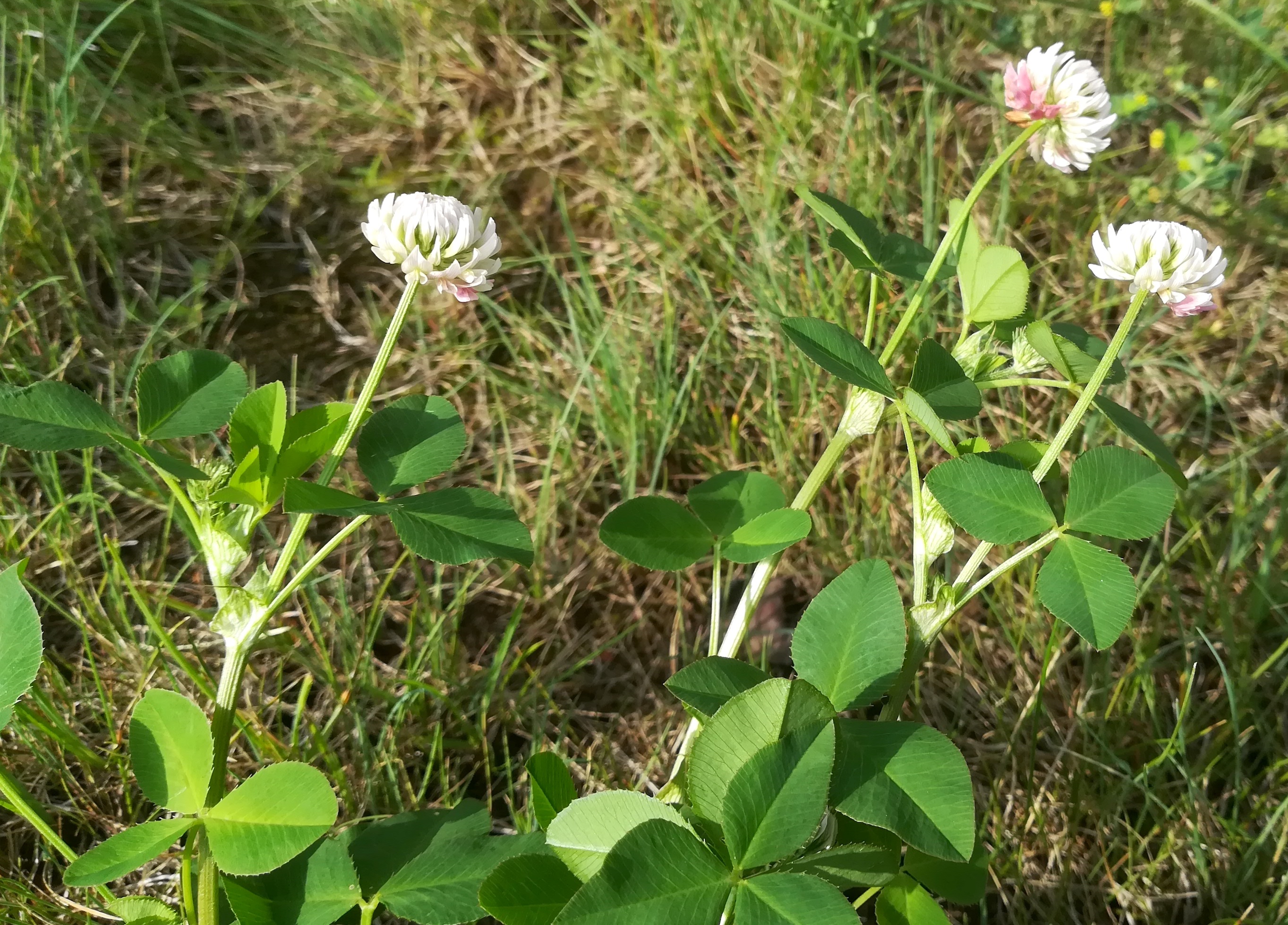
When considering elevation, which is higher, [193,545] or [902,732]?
Result: [902,732]

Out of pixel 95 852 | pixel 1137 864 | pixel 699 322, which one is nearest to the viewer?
pixel 95 852

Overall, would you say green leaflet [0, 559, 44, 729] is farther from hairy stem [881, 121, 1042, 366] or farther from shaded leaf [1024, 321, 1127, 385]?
shaded leaf [1024, 321, 1127, 385]

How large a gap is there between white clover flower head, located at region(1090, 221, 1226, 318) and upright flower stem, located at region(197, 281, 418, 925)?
2.25ft

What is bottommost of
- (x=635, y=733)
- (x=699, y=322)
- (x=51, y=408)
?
(x=635, y=733)

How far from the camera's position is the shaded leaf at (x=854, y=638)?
0.87m

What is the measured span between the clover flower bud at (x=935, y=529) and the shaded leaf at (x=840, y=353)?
116mm

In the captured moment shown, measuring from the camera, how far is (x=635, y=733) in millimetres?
1449

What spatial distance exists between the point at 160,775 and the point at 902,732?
0.71 metres

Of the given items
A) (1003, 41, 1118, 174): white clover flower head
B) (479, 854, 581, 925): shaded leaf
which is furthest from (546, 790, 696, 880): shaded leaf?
(1003, 41, 1118, 174): white clover flower head

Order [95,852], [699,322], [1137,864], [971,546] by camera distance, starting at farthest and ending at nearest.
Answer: [699,322] < [971,546] < [1137,864] < [95,852]

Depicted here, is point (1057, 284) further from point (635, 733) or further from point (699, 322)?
point (635, 733)

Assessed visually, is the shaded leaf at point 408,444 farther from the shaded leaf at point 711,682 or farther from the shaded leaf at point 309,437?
the shaded leaf at point 711,682

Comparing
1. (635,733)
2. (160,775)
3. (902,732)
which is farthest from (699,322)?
(160,775)

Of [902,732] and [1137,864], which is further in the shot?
[1137,864]
